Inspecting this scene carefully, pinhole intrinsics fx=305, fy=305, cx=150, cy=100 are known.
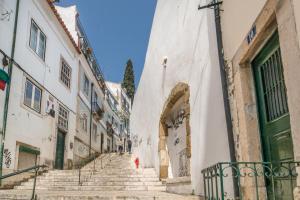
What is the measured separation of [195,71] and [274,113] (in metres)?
2.79

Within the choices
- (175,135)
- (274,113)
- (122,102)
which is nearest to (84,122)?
(175,135)

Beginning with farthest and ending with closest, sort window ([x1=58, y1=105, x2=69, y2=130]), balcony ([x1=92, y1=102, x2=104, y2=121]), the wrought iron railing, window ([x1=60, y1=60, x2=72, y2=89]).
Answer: balcony ([x1=92, y1=102, x2=104, y2=121])
window ([x1=60, y1=60, x2=72, y2=89])
window ([x1=58, y1=105, x2=69, y2=130])
the wrought iron railing

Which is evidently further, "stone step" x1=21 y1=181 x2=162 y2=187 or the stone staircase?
"stone step" x1=21 y1=181 x2=162 y2=187

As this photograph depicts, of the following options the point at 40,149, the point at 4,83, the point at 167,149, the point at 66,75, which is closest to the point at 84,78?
the point at 66,75

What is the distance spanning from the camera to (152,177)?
10.5 m

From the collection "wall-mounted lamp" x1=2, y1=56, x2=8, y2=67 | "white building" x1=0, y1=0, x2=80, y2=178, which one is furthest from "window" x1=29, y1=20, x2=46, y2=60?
"wall-mounted lamp" x1=2, y1=56, x2=8, y2=67

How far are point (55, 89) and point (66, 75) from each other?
6.89ft

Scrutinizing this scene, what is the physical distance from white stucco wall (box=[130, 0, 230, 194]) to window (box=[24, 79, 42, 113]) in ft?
16.2

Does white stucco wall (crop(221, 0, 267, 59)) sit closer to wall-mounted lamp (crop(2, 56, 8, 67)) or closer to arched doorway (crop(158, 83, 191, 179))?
arched doorway (crop(158, 83, 191, 179))

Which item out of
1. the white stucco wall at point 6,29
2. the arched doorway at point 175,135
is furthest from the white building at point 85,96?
the arched doorway at point 175,135

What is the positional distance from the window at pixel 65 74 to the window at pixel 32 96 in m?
2.86

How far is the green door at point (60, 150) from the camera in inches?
571

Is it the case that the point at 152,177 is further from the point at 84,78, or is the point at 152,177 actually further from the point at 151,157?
the point at 84,78

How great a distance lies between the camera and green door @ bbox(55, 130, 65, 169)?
14502mm
